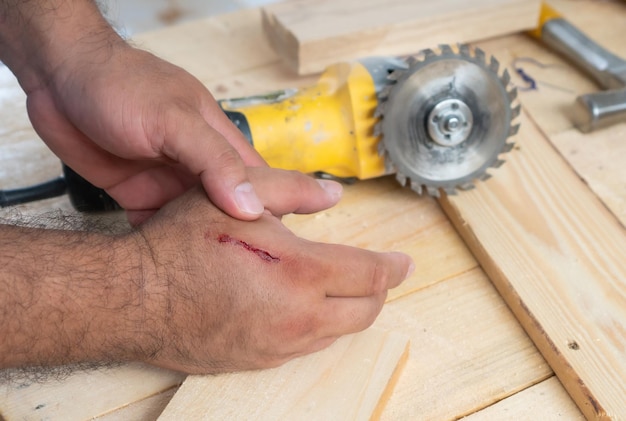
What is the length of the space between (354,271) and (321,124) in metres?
0.35

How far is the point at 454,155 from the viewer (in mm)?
1176

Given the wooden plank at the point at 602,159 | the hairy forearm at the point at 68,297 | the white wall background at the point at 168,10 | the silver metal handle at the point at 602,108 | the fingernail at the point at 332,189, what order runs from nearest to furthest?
the hairy forearm at the point at 68,297 → the fingernail at the point at 332,189 → the wooden plank at the point at 602,159 → the silver metal handle at the point at 602,108 → the white wall background at the point at 168,10

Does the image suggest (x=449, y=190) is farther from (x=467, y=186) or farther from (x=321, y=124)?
(x=321, y=124)

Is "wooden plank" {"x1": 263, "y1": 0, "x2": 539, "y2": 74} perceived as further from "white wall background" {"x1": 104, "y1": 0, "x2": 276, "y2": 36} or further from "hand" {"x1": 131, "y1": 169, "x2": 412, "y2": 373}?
"white wall background" {"x1": 104, "y1": 0, "x2": 276, "y2": 36}

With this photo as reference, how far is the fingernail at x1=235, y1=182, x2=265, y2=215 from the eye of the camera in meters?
0.89

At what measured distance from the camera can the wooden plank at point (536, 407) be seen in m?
0.91

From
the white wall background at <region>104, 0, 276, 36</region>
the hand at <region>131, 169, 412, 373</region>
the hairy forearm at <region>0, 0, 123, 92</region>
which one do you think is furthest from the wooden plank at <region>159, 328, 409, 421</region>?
the white wall background at <region>104, 0, 276, 36</region>

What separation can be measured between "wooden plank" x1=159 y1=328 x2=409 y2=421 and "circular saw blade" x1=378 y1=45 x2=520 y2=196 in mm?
349

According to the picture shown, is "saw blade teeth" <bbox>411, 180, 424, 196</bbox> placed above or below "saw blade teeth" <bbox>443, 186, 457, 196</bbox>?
above

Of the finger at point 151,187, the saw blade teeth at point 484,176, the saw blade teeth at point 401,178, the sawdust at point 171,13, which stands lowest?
the sawdust at point 171,13

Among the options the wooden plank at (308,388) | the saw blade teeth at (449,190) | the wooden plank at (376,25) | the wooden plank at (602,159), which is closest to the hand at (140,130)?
the wooden plank at (308,388)

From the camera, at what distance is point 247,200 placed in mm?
889

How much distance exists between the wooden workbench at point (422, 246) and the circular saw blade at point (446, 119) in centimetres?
9

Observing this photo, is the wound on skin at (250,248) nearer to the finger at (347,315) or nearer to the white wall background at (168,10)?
the finger at (347,315)
